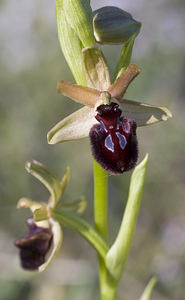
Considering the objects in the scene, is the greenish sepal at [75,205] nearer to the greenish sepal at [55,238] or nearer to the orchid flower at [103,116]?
the greenish sepal at [55,238]

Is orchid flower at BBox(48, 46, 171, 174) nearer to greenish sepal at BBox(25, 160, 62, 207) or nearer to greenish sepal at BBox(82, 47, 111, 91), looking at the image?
greenish sepal at BBox(82, 47, 111, 91)

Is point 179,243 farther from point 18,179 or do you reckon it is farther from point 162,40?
point 162,40

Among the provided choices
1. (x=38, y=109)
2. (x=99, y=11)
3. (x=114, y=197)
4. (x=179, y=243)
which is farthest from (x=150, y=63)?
(x=99, y=11)

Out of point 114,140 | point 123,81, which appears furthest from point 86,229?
point 123,81

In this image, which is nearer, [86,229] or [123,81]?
[123,81]

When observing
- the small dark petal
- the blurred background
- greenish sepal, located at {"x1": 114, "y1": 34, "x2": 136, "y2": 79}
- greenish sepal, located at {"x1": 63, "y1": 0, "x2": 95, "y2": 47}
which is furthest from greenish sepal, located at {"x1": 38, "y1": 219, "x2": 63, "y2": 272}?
the blurred background

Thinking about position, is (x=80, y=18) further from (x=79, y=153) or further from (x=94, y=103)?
(x=79, y=153)
